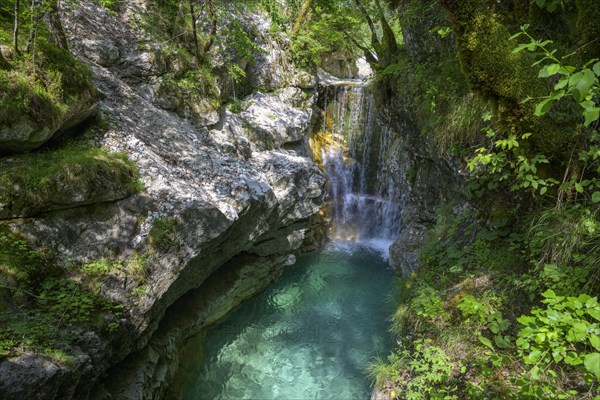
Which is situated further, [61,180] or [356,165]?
[356,165]

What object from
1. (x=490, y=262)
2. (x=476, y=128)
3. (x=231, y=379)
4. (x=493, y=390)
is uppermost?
(x=476, y=128)

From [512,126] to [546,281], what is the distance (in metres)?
1.84

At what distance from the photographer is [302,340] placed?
7.43 meters

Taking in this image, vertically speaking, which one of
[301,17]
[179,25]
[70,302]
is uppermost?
[301,17]

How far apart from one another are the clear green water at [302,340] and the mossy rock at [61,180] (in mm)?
4145

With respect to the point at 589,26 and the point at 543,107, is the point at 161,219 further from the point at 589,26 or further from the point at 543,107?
the point at 589,26

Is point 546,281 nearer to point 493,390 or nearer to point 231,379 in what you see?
point 493,390

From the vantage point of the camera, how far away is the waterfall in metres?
12.2

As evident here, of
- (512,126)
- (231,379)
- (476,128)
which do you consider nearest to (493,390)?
(512,126)

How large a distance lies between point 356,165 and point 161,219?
30.3 feet

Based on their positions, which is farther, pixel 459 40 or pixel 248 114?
pixel 248 114

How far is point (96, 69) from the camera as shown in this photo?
7.00 meters

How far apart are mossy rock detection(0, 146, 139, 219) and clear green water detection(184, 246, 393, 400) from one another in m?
4.15

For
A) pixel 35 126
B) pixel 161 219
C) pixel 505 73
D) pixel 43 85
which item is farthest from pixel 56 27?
pixel 505 73
